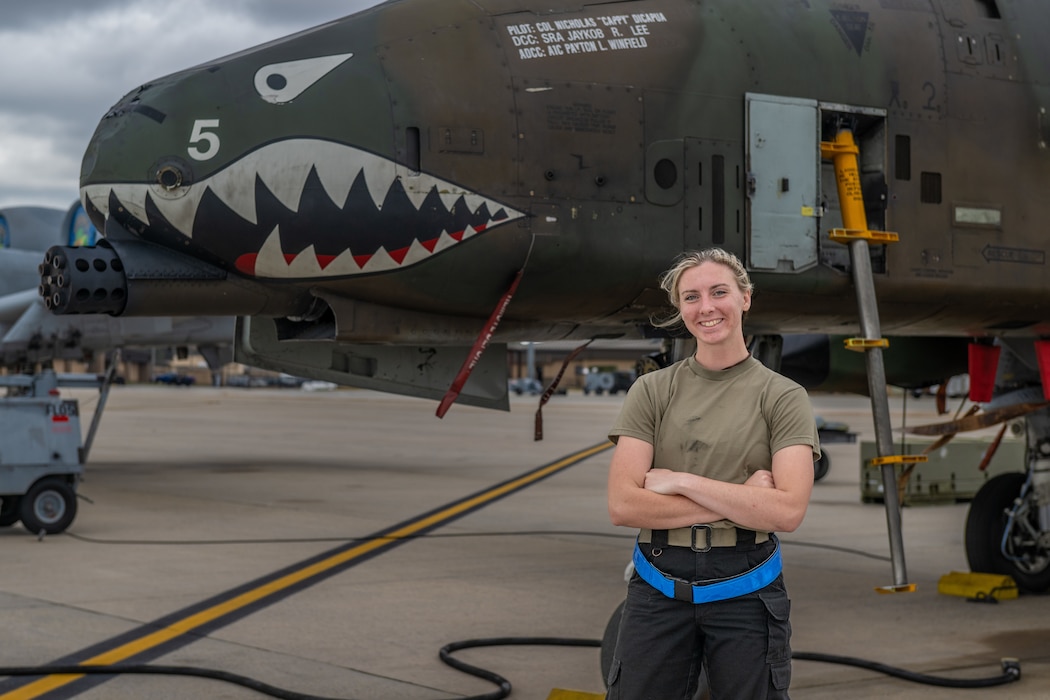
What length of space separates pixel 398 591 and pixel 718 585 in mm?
5902

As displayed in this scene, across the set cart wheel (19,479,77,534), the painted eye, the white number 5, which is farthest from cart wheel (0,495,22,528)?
the painted eye

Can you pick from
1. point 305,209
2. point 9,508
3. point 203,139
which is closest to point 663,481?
point 305,209

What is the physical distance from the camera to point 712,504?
10.7 feet

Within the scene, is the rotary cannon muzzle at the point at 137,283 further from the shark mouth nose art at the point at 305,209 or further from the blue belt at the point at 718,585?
the blue belt at the point at 718,585

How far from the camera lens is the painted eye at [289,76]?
5773mm

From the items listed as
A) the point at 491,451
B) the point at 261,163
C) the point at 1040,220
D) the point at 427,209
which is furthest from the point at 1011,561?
the point at 491,451

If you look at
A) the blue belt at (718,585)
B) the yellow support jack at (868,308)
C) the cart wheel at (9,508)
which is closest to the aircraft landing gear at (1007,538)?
the yellow support jack at (868,308)

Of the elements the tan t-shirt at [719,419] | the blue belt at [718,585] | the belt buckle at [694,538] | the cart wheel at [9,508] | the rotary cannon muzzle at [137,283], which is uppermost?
the rotary cannon muzzle at [137,283]

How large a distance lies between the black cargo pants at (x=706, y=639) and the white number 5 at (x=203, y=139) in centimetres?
322

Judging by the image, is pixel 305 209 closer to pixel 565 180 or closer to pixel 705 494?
pixel 565 180

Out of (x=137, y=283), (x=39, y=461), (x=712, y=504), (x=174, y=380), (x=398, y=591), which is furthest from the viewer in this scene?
(x=174, y=380)

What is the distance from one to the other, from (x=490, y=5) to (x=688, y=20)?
3.58 ft

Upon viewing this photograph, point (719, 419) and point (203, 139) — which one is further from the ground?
point (203, 139)

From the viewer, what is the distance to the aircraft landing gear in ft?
29.8
